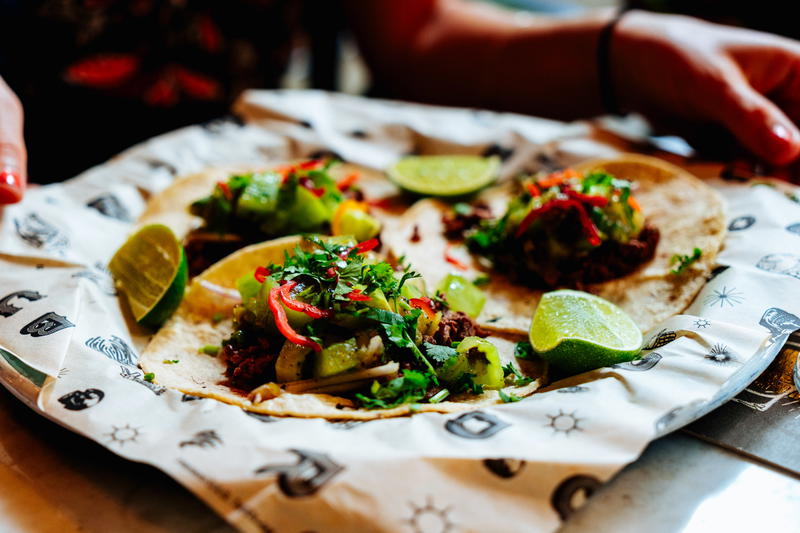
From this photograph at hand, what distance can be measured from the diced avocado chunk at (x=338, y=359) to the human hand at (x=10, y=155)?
1197mm

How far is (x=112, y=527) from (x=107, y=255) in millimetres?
1285

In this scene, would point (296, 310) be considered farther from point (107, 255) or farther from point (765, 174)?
point (765, 174)

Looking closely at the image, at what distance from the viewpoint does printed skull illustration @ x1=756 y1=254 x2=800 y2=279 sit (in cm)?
202

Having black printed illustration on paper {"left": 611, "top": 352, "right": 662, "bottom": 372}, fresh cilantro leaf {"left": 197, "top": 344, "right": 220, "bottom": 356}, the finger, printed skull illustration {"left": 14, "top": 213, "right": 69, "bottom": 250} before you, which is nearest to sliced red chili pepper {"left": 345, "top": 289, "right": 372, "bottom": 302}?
fresh cilantro leaf {"left": 197, "top": 344, "right": 220, "bottom": 356}

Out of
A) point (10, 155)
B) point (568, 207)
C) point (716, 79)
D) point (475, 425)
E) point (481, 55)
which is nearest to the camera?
point (475, 425)

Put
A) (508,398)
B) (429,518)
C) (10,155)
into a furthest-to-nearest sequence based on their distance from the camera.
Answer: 1. (10,155)
2. (508,398)
3. (429,518)

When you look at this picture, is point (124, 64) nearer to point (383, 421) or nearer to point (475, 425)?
point (383, 421)

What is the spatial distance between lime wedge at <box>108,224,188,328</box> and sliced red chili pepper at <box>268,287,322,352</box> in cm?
50

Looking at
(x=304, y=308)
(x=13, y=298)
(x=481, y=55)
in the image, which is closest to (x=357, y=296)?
(x=304, y=308)

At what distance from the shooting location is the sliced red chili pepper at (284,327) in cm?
174

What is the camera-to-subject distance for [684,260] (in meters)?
2.29

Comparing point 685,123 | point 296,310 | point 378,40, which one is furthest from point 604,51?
point 296,310

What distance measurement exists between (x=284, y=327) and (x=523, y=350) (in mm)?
756

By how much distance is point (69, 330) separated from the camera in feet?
6.04
